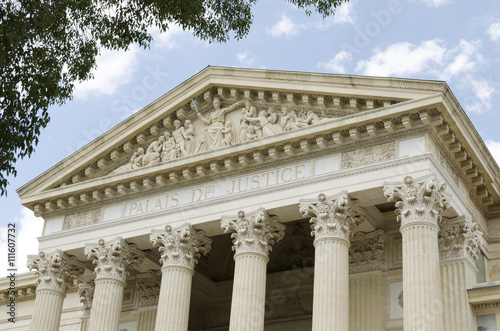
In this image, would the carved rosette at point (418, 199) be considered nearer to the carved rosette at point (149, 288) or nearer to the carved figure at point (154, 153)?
the carved figure at point (154, 153)

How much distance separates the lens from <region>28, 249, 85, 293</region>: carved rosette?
88.1ft

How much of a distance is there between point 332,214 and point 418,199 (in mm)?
2543

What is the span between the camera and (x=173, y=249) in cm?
2472

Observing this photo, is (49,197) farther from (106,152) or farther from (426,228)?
(426,228)

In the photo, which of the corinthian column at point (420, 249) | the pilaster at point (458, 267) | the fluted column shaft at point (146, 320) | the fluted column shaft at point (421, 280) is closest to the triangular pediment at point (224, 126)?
the corinthian column at point (420, 249)

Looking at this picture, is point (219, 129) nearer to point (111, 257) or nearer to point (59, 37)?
point (111, 257)

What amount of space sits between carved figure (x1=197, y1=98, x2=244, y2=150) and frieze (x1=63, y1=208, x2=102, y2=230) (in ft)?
16.0

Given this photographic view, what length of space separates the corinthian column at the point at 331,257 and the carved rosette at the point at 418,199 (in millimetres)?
1525

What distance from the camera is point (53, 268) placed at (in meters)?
27.0

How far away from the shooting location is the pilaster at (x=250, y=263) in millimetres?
22234

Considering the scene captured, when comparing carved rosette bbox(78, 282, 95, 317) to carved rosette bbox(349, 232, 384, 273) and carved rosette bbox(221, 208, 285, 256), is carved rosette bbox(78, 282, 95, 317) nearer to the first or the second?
carved rosette bbox(221, 208, 285, 256)

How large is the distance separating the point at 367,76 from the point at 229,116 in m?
5.22

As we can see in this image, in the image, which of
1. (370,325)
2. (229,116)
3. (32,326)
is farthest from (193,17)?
(32,326)

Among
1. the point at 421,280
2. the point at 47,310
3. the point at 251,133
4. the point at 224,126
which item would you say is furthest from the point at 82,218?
the point at 421,280
